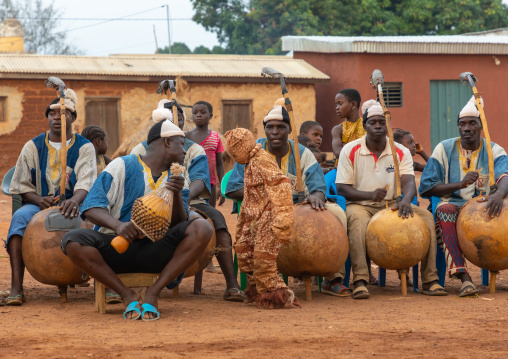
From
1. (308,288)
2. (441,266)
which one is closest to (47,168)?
(308,288)

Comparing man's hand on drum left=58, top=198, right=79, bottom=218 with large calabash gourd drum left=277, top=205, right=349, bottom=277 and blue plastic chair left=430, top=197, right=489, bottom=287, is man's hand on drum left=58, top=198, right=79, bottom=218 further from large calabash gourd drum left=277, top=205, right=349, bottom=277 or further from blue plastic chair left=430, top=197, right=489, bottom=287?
blue plastic chair left=430, top=197, right=489, bottom=287

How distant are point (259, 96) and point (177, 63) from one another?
7.61ft

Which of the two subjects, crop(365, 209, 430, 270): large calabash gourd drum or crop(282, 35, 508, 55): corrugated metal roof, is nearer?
crop(365, 209, 430, 270): large calabash gourd drum

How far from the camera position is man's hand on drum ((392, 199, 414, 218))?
6.96m

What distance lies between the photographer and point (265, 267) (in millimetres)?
6402

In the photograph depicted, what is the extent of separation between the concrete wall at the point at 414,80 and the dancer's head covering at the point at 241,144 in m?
15.0

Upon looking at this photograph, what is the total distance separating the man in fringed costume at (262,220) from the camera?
20.7 ft

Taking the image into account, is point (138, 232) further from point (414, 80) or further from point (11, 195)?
point (414, 80)

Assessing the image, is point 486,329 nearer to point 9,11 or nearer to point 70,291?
point 70,291

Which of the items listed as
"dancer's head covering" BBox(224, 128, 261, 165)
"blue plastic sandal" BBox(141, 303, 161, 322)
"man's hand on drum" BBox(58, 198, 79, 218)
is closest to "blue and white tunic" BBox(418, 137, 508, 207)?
"dancer's head covering" BBox(224, 128, 261, 165)

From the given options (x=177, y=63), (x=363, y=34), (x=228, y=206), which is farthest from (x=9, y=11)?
(x=228, y=206)

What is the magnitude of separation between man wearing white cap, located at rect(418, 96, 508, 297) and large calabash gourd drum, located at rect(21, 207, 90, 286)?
125 inches

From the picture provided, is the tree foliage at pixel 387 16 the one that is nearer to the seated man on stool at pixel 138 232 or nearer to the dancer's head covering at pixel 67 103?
the dancer's head covering at pixel 67 103

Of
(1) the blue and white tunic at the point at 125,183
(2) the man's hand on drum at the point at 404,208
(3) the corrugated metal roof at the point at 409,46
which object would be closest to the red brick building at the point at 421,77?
(3) the corrugated metal roof at the point at 409,46
